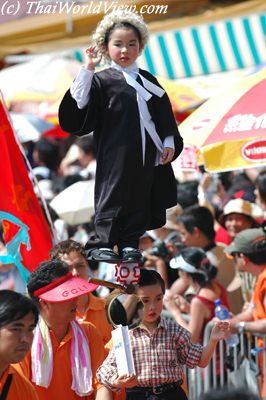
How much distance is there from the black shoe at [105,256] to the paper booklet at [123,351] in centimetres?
37

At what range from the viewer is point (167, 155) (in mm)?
6039

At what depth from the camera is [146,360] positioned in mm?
6129

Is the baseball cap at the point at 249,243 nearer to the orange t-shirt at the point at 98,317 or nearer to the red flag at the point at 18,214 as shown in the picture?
the red flag at the point at 18,214

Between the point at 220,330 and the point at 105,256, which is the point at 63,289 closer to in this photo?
the point at 105,256

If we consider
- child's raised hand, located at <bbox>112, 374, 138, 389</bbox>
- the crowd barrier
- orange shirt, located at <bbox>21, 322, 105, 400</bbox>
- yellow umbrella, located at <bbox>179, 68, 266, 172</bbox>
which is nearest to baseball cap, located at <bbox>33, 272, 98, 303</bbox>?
orange shirt, located at <bbox>21, 322, 105, 400</bbox>

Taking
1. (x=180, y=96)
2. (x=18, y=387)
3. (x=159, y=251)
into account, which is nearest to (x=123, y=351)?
(x=18, y=387)

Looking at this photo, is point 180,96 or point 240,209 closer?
point 240,209

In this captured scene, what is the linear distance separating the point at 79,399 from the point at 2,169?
208 centimetres

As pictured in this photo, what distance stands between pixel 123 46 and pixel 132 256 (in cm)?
120

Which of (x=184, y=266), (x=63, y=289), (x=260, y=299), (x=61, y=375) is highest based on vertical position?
(x=63, y=289)

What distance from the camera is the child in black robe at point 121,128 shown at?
19.5ft

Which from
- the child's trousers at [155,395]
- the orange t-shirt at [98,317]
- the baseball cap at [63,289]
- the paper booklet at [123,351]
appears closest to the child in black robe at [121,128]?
the baseball cap at [63,289]

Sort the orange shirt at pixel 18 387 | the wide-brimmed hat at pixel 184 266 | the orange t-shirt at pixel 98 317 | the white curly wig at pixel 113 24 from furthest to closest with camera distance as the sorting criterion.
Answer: the wide-brimmed hat at pixel 184 266
the orange t-shirt at pixel 98 317
the white curly wig at pixel 113 24
the orange shirt at pixel 18 387

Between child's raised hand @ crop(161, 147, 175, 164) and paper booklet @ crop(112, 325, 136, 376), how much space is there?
98cm
